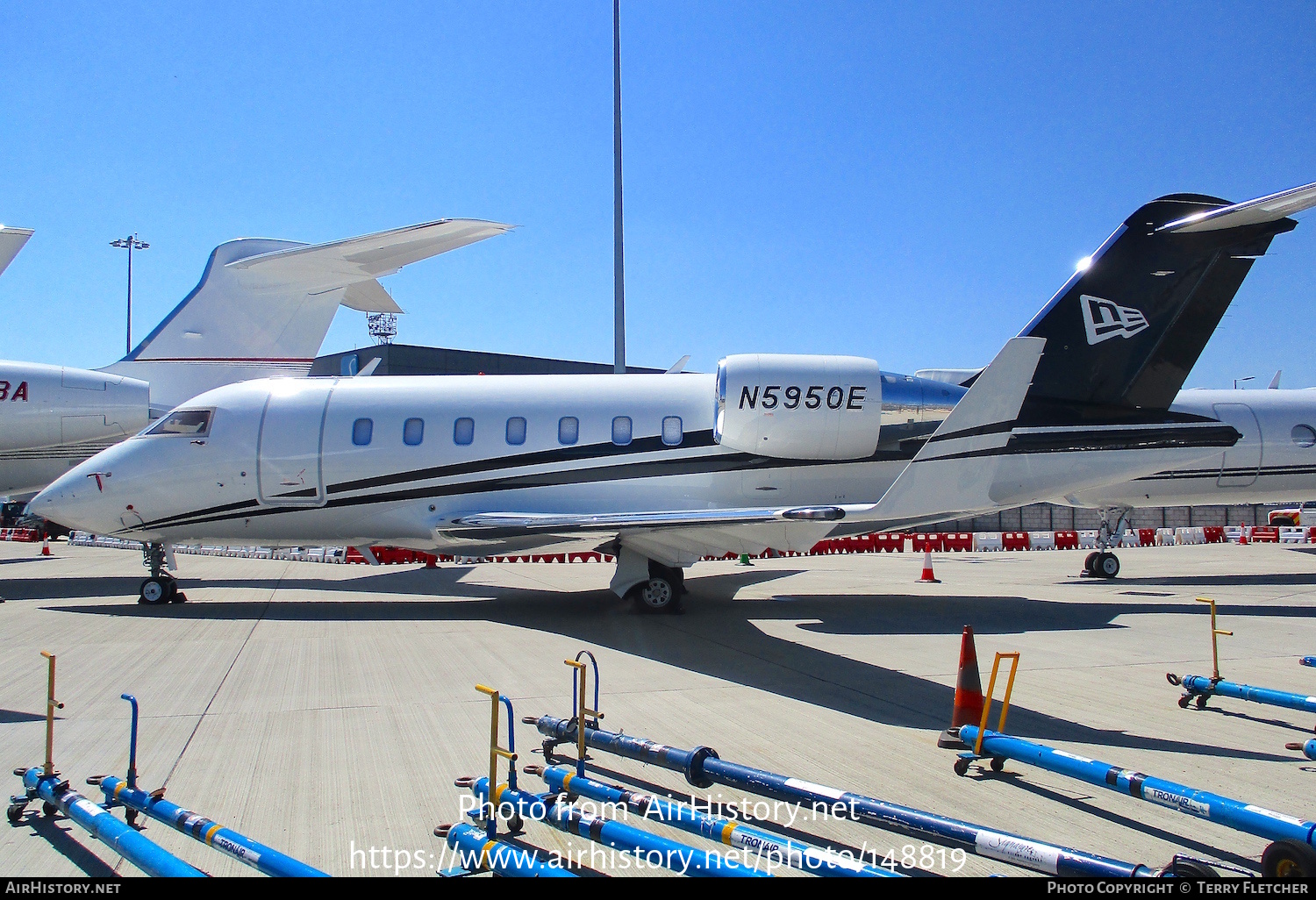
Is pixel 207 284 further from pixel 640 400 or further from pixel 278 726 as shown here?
pixel 278 726

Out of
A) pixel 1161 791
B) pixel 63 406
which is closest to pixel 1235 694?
pixel 1161 791

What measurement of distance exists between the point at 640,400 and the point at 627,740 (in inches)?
295

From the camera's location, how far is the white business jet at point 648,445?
32.4 feet

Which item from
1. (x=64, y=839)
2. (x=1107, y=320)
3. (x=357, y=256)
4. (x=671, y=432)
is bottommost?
(x=64, y=839)

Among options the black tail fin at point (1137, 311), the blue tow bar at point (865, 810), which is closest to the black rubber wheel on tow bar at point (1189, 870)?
the blue tow bar at point (865, 810)

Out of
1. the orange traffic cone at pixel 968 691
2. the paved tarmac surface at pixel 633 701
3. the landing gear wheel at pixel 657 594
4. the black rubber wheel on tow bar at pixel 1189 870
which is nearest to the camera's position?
the black rubber wheel on tow bar at pixel 1189 870

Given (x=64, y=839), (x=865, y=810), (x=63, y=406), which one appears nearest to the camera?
(x=865, y=810)

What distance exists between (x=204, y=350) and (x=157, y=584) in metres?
5.77

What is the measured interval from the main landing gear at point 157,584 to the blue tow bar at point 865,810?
9.72 m

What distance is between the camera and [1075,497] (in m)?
14.4

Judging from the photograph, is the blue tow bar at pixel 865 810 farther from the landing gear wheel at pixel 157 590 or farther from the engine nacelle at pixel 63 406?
the engine nacelle at pixel 63 406

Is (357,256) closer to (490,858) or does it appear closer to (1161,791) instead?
(490,858)

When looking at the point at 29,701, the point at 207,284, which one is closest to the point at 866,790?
the point at 29,701

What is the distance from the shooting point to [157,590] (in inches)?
487
